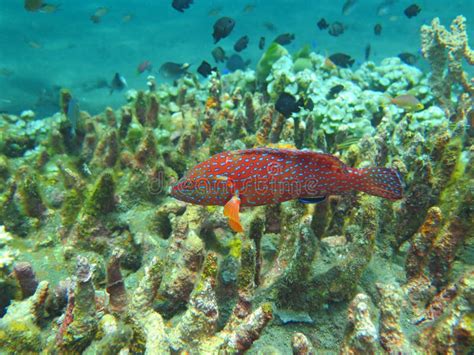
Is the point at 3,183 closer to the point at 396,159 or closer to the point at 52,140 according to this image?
the point at 52,140

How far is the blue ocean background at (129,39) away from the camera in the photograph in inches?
776

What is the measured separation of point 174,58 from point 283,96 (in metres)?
28.4

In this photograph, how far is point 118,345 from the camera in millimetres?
2268

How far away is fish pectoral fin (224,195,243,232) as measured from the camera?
2.87 m

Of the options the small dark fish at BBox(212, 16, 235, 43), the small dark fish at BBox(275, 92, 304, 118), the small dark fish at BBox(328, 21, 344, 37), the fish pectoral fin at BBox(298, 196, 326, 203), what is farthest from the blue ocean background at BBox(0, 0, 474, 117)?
the fish pectoral fin at BBox(298, 196, 326, 203)

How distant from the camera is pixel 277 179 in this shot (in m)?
3.11

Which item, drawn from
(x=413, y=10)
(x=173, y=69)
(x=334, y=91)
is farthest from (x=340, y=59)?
(x=173, y=69)

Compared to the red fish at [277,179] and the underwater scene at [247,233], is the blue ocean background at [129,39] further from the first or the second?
the red fish at [277,179]

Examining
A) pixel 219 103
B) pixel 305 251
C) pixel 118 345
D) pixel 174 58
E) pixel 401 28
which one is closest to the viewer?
pixel 118 345

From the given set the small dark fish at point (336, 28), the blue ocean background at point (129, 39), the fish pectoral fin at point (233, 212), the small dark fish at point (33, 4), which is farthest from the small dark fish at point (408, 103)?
the small dark fish at point (33, 4)

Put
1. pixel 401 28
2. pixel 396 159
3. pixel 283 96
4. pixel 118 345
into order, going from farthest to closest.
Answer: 1. pixel 401 28
2. pixel 283 96
3. pixel 396 159
4. pixel 118 345

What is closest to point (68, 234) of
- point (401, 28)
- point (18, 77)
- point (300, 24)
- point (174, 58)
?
point (18, 77)

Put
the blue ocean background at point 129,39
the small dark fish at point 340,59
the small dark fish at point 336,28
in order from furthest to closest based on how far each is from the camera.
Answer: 1. the blue ocean background at point 129,39
2. the small dark fish at point 336,28
3. the small dark fish at point 340,59
